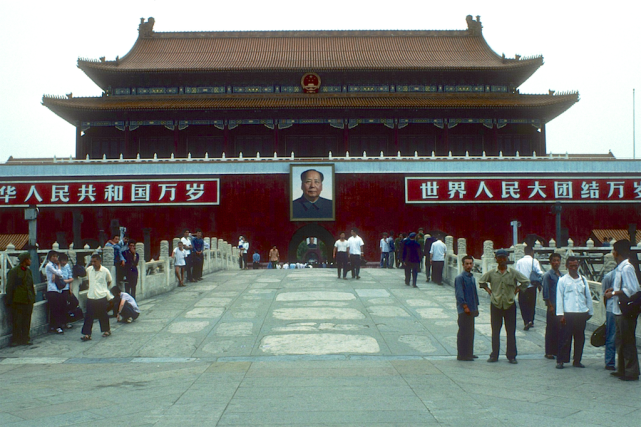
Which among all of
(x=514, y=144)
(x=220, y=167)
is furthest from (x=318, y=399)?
(x=514, y=144)

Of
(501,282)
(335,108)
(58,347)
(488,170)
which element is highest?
(335,108)

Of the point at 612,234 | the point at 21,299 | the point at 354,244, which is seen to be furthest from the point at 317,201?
the point at 21,299

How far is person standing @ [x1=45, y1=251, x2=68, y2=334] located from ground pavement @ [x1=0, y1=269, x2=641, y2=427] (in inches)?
15.3

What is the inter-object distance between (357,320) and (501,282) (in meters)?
3.69

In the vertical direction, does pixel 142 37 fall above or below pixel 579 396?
above

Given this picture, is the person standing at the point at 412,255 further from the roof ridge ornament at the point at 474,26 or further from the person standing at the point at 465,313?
the roof ridge ornament at the point at 474,26

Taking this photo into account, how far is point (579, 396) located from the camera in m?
Result: 6.68

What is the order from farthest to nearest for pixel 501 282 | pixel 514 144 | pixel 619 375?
pixel 514 144, pixel 501 282, pixel 619 375

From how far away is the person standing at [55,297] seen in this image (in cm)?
1109

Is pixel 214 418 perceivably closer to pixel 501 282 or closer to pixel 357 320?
pixel 501 282

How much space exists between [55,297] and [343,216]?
713 inches

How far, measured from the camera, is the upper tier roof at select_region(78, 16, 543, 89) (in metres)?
31.7

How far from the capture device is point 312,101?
100 feet

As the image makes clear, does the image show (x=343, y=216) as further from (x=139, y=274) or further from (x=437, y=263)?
(x=139, y=274)
